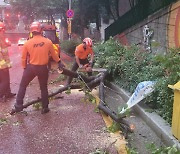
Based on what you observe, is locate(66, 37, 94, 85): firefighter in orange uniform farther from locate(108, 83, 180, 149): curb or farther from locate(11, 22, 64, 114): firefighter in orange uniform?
locate(108, 83, 180, 149): curb

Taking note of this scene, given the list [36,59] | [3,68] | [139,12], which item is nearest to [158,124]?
[36,59]

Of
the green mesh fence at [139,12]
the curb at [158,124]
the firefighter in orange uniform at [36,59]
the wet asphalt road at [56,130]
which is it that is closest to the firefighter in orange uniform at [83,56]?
the wet asphalt road at [56,130]

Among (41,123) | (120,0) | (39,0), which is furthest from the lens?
(39,0)

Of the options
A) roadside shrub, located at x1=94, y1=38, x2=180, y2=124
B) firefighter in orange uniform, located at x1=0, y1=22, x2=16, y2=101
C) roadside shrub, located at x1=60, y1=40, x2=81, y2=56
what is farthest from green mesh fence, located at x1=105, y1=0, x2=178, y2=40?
firefighter in orange uniform, located at x1=0, y1=22, x2=16, y2=101

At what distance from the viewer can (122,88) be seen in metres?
9.02

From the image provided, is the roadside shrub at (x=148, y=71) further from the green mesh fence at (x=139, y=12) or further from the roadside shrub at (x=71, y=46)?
the roadside shrub at (x=71, y=46)

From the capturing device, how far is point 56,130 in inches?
244

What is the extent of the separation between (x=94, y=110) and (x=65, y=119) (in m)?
0.86

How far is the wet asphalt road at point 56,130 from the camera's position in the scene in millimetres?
5281

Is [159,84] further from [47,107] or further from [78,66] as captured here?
[78,66]

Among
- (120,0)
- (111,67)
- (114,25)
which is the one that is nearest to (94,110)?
(111,67)

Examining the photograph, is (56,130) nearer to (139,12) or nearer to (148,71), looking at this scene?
(148,71)

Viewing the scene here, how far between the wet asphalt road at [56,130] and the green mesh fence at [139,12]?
5.74 m

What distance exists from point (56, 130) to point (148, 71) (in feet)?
8.58
